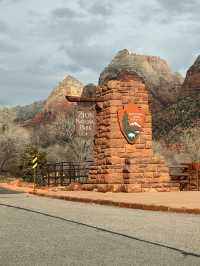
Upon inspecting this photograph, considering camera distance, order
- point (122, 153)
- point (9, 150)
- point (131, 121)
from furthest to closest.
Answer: point (9, 150), point (131, 121), point (122, 153)

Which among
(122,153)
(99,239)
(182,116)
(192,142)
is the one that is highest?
(182,116)

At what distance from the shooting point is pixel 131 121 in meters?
25.1

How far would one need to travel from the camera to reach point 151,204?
15.7 m

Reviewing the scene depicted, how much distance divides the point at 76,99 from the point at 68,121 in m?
52.9

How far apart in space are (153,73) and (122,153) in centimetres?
11916

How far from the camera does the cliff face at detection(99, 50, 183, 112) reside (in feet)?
429

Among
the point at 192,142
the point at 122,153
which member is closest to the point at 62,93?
the point at 192,142

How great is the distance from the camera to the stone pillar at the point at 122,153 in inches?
948

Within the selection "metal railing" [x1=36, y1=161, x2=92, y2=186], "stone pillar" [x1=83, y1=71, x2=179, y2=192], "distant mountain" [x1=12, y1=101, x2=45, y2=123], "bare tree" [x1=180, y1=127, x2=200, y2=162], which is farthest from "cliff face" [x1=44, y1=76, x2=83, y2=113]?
"stone pillar" [x1=83, y1=71, x2=179, y2=192]

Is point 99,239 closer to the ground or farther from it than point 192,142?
closer to the ground

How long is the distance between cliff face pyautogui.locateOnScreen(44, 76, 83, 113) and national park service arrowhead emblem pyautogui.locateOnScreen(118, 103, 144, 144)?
117 meters

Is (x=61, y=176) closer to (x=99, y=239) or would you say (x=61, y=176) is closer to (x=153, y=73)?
(x=99, y=239)

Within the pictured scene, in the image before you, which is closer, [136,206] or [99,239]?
[99,239]

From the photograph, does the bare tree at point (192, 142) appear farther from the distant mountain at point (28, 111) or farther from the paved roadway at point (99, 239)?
the distant mountain at point (28, 111)
